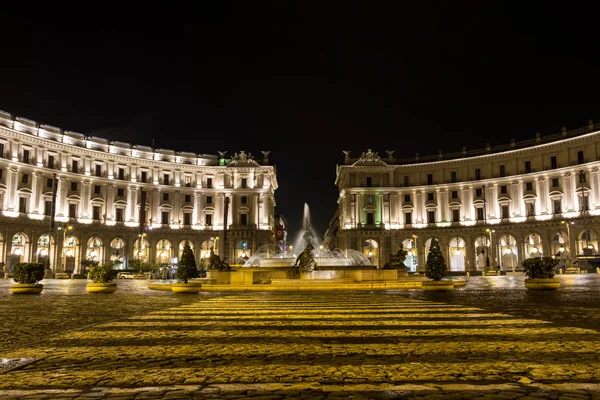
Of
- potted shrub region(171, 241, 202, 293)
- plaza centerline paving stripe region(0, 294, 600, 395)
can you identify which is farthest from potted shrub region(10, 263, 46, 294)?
plaza centerline paving stripe region(0, 294, 600, 395)

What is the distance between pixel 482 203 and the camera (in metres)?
67.3

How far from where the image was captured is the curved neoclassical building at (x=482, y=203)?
189ft

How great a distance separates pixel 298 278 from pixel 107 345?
1929cm

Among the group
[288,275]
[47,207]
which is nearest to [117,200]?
[47,207]

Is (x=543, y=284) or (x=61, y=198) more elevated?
(x=61, y=198)

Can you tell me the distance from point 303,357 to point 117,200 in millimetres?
63787

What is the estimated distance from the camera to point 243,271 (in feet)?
82.2

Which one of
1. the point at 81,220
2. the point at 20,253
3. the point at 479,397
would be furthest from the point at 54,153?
the point at 479,397

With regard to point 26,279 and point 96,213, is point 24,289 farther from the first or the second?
point 96,213

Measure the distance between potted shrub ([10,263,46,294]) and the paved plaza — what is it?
10076 mm

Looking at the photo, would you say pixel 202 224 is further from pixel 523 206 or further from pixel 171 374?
pixel 171 374

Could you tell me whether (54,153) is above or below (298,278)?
above

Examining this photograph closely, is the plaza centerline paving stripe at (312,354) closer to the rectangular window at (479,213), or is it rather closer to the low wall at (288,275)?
the low wall at (288,275)

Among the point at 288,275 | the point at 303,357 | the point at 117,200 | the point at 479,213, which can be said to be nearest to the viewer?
the point at 303,357
